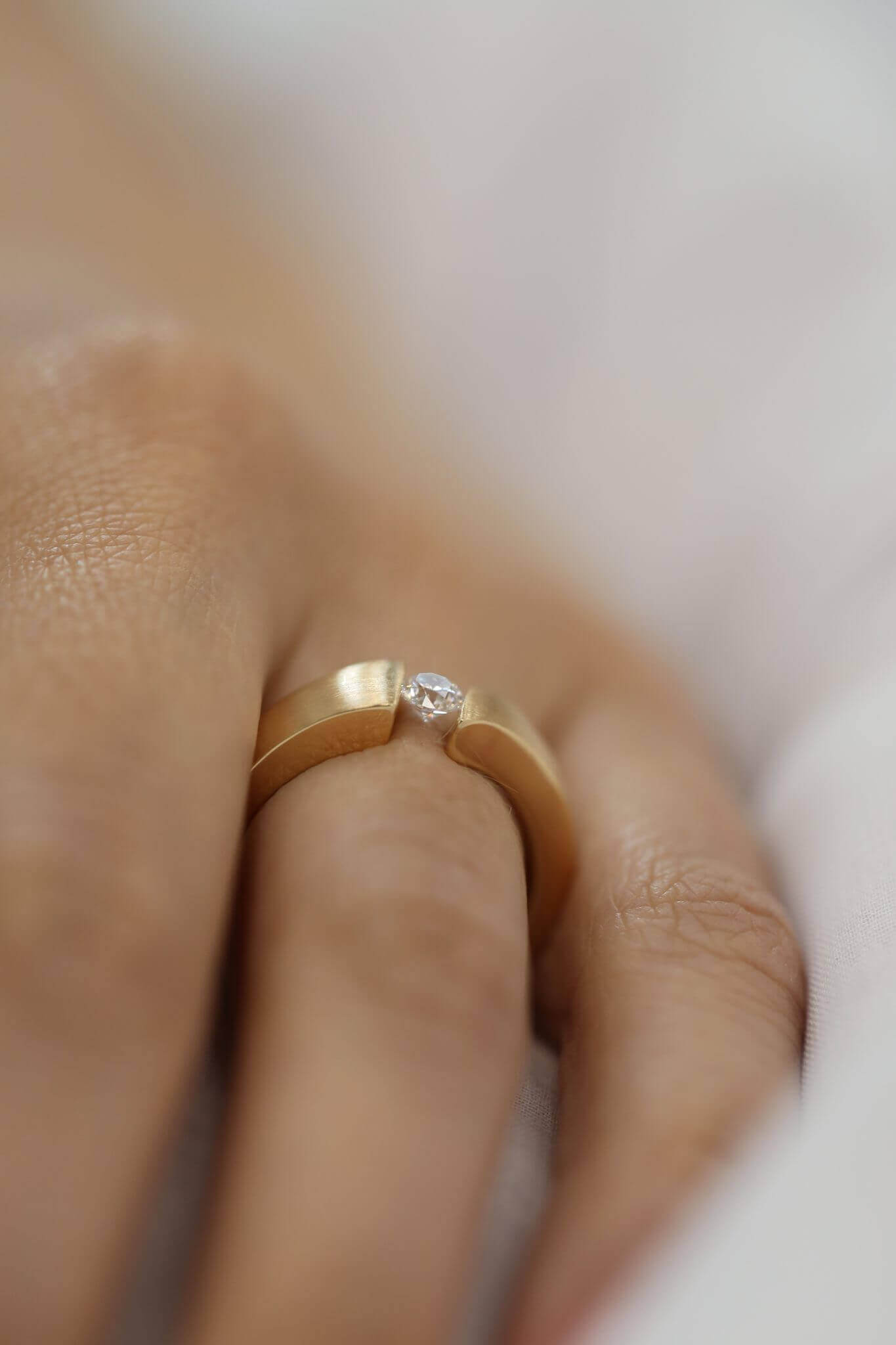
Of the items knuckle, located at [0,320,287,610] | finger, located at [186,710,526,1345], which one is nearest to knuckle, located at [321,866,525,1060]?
finger, located at [186,710,526,1345]

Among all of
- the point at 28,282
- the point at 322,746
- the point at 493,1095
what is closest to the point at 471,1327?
the point at 493,1095

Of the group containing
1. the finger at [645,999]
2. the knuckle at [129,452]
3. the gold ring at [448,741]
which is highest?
the knuckle at [129,452]

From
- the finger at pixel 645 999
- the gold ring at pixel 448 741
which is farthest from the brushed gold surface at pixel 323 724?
the finger at pixel 645 999

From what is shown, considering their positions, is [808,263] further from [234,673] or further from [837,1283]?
[837,1283]

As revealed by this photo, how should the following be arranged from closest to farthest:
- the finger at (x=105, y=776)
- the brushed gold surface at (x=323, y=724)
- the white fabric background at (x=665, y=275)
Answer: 1. the finger at (x=105, y=776)
2. the brushed gold surface at (x=323, y=724)
3. the white fabric background at (x=665, y=275)

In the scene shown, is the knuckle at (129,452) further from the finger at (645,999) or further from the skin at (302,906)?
the finger at (645,999)

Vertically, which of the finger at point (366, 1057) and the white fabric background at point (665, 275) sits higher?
the white fabric background at point (665, 275)

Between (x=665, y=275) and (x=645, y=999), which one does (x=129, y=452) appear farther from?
(x=665, y=275)

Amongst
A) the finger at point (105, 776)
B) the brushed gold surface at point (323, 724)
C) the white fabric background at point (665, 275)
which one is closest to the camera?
the finger at point (105, 776)
